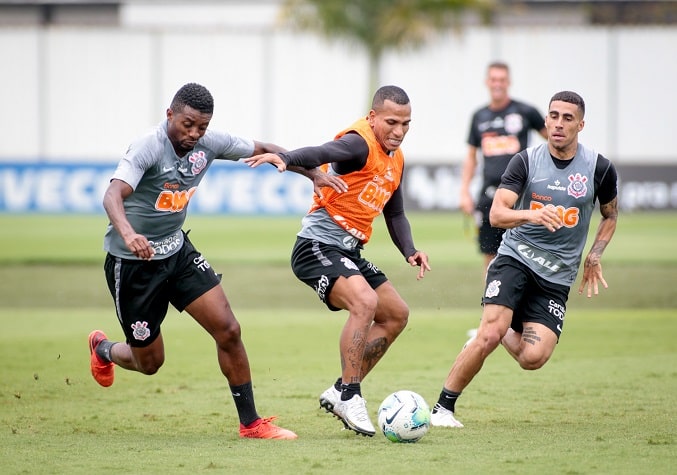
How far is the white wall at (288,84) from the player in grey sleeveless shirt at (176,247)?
3226 cm

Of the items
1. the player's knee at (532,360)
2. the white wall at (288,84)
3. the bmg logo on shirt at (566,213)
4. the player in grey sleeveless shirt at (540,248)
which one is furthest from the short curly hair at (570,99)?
the white wall at (288,84)

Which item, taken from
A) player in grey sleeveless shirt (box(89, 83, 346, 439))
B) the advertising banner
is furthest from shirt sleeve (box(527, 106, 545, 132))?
the advertising banner

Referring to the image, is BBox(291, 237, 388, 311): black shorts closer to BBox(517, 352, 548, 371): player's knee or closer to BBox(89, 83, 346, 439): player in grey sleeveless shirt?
BBox(89, 83, 346, 439): player in grey sleeveless shirt

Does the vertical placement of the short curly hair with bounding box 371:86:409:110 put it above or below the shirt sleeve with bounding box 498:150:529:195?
above

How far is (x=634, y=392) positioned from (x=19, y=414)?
5.15m

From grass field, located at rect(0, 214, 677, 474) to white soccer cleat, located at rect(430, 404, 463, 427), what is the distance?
0.12 metres

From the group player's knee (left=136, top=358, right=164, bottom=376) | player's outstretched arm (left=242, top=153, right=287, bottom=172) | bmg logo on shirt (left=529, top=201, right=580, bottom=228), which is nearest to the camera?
player's outstretched arm (left=242, top=153, right=287, bottom=172)

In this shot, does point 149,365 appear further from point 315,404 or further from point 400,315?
point 400,315

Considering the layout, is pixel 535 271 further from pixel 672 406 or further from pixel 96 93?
pixel 96 93

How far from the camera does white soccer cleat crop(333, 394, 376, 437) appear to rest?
26.4 ft

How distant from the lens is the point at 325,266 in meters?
8.58

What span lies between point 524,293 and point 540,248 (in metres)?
0.37

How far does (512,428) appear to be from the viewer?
8.30m

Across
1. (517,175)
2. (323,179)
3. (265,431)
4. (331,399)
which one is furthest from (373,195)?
(265,431)
